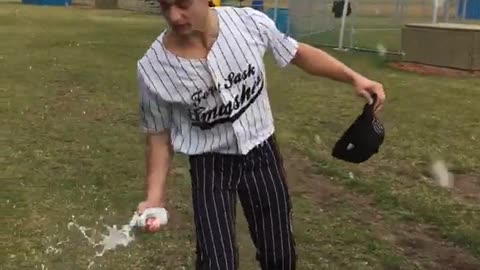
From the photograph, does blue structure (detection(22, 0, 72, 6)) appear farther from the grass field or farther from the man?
the man

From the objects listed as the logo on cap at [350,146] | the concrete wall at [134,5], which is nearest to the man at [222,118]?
the logo on cap at [350,146]

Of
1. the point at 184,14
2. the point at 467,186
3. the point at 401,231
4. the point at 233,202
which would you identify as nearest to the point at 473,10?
the point at 467,186

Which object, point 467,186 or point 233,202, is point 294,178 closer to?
point 467,186

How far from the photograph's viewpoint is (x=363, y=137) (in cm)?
335

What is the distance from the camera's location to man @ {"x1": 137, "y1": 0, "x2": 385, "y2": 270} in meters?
3.00

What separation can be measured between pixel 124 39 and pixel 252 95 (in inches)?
648

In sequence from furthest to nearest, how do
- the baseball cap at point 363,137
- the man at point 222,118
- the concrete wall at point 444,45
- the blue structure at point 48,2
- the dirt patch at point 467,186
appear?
the blue structure at point 48,2
the concrete wall at point 444,45
the dirt patch at point 467,186
the baseball cap at point 363,137
the man at point 222,118

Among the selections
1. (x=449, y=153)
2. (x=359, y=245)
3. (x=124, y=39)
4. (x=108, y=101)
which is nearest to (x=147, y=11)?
(x=124, y=39)

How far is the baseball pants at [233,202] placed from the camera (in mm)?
3121

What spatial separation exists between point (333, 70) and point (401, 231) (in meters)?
2.34

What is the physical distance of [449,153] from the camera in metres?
7.58

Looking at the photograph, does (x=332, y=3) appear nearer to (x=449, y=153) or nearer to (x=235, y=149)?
(x=449, y=153)

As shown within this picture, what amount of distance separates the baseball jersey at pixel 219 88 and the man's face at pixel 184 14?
0.45ft

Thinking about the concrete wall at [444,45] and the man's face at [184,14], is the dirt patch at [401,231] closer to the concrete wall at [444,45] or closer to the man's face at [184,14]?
the man's face at [184,14]
